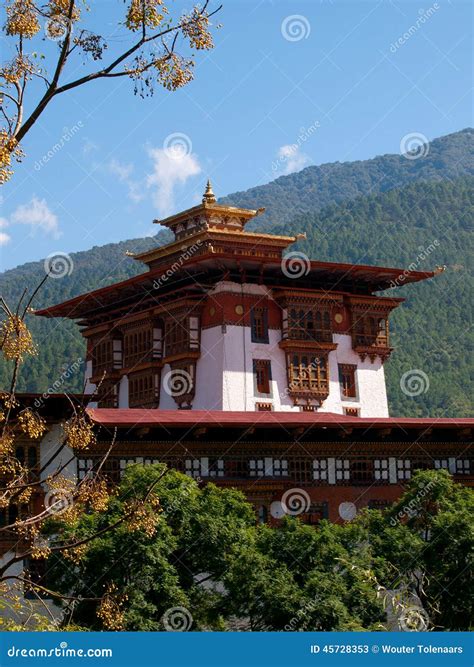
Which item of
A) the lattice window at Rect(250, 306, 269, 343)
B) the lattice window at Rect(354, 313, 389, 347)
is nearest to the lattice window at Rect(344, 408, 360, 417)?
the lattice window at Rect(354, 313, 389, 347)

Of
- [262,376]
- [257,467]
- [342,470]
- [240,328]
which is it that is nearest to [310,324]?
[262,376]

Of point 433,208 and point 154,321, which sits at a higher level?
point 433,208

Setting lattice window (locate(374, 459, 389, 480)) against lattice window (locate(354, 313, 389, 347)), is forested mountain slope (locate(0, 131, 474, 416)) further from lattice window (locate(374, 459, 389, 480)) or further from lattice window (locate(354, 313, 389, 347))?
lattice window (locate(374, 459, 389, 480))

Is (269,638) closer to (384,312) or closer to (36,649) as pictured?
(36,649)

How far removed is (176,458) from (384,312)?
17.1m

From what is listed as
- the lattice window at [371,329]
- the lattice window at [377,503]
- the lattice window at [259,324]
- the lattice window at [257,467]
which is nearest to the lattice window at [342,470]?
the lattice window at [377,503]

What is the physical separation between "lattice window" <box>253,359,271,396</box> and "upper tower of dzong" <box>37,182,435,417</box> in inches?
1.3

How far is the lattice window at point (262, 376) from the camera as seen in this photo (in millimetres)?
41812

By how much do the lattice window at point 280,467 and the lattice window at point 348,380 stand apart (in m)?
12.3

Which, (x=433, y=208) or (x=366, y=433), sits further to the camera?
(x=433, y=208)

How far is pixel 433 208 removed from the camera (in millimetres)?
128750

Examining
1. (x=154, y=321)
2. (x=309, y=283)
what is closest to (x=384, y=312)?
(x=309, y=283)

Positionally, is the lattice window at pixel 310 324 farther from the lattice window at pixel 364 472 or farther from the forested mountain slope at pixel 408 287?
the forested mountain slope at pixel 408 287

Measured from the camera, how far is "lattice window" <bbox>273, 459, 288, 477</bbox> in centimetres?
3177
